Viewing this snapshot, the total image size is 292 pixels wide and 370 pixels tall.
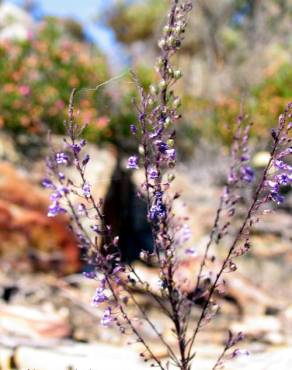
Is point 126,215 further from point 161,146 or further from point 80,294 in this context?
point 161,146

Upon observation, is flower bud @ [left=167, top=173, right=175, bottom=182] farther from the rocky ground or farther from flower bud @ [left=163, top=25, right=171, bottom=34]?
the rocky ground

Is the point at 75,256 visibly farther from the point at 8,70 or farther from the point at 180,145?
the point at 180,145

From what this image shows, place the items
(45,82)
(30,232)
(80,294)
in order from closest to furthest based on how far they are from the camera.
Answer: (80,294) → (30,232) → (45,82)

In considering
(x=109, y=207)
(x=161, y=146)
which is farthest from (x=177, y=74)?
(x=109, y=207)

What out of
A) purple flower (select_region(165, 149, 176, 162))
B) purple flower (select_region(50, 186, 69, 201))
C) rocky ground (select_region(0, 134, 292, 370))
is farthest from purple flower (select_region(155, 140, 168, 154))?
rocky ground (select_region(0, 134, 292, 370))

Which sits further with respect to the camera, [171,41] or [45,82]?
[45,82]

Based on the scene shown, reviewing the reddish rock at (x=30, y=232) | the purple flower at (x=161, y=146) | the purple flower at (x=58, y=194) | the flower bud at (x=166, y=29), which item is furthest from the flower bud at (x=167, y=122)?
the reddish rock at (x=30, y=232)

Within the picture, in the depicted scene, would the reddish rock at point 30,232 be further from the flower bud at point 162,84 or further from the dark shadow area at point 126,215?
the flower bud at point 162,84

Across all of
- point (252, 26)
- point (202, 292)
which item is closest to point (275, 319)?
point (202, 292)
